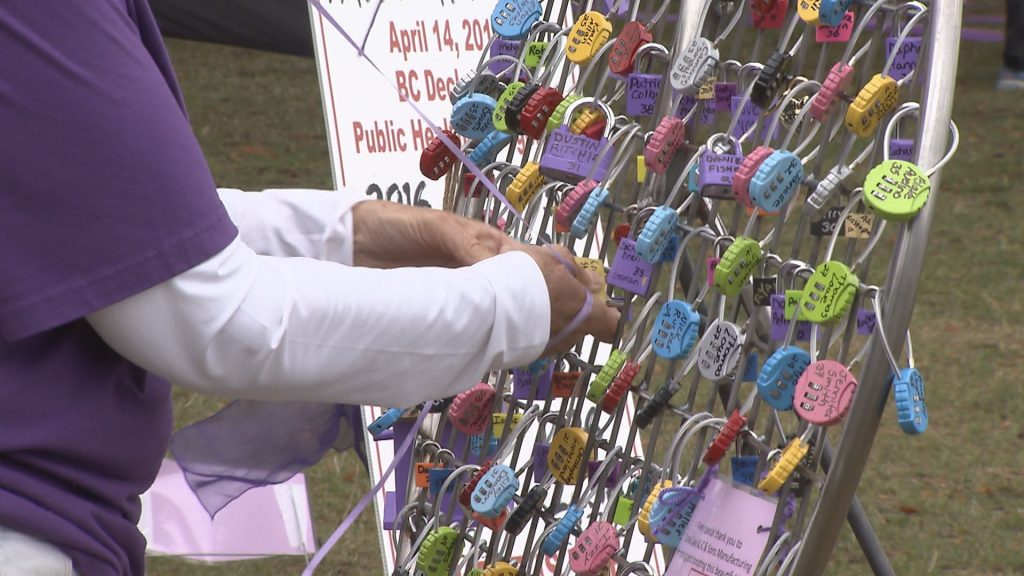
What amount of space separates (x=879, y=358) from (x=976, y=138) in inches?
228

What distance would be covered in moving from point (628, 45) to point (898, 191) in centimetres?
45

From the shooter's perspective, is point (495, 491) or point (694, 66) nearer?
point (694, 66)

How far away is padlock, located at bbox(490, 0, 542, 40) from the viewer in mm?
1653

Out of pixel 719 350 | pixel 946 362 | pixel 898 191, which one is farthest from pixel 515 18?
pixel 946 362

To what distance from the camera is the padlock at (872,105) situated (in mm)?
1185

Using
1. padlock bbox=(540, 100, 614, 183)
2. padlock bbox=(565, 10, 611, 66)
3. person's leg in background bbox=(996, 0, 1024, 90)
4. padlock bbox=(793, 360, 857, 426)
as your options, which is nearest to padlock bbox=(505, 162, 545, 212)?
padlock bbox=(540, 100, 614, 183)

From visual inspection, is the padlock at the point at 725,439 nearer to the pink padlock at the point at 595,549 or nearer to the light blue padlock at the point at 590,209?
the pink padlock at the point at 595,549

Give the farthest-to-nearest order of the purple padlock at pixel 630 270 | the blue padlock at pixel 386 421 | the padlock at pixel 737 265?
the blue padlock at pixel 386 421, the purple padlock at pixel 630 270, the padlock at pixel 737 265

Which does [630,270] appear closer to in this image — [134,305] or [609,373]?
[609,373]

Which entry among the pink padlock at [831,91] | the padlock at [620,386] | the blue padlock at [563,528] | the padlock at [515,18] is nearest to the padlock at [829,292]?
the pink padlock at [831,91]

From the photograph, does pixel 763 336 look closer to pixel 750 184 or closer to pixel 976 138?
pixel 750 184

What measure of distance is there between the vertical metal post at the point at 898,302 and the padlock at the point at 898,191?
1 cm

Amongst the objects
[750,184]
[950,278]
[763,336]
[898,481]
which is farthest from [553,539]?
[950,278]

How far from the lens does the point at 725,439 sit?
50.1 inches
